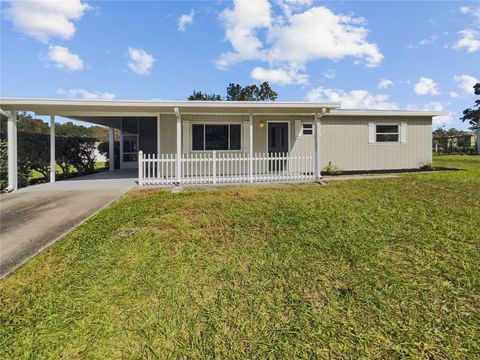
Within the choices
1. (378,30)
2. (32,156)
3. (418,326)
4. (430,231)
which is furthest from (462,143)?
(32,156)

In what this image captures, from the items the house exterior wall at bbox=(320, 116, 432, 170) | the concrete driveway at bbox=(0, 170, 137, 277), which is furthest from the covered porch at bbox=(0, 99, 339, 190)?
the concrete driveway at bbox=(0, 170, 137, 277)

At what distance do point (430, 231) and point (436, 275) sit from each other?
141 centimetres

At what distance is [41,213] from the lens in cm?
606

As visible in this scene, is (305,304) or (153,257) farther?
(153,257)

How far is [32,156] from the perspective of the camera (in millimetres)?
10078

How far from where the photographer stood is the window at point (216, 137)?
11.4 m

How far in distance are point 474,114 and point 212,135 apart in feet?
132

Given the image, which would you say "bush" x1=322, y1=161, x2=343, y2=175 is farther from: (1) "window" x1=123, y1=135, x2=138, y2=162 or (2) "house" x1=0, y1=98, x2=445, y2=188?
(1) "window" x1=123, y1=135, x2=138, y2=162

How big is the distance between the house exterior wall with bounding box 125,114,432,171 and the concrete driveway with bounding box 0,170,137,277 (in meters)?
4.47

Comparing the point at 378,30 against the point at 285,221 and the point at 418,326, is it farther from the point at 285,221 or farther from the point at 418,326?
the point at 418,326

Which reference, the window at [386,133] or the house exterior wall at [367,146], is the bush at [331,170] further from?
the window at [386,133]

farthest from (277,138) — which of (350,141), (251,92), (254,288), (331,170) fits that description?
(251,92)

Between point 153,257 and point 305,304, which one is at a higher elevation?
point 153,257

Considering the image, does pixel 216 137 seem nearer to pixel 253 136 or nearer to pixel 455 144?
pixel 253 136
